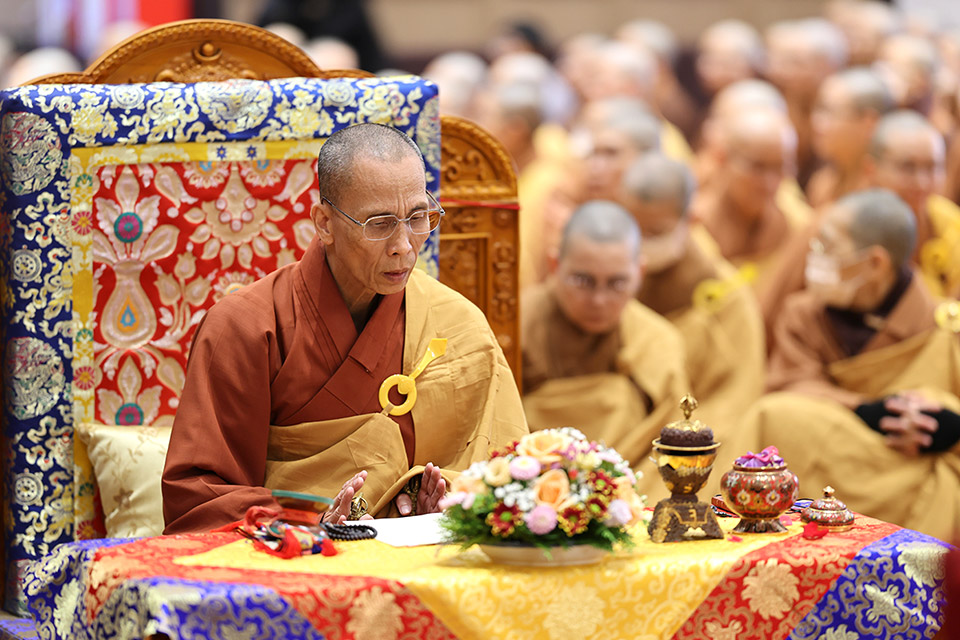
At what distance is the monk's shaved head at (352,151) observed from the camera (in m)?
3.13

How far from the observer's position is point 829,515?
9.64ft

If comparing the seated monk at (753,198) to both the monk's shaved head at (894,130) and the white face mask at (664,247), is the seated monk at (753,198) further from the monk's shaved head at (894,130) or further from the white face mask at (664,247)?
the white face mask at (664,247)

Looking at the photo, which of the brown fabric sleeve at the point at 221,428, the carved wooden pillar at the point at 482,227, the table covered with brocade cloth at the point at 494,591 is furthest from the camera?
the carved wooden pillar at the point at 482,227

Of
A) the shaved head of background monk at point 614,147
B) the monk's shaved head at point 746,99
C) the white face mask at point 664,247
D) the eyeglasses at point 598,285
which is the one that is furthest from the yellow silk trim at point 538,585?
the monk's shaved head at point 746,99

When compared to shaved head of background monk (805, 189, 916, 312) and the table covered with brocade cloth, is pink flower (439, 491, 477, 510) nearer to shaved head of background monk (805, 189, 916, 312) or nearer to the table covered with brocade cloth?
the table covered with brocade cloth

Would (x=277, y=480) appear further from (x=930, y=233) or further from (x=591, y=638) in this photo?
(x=930, y=233)

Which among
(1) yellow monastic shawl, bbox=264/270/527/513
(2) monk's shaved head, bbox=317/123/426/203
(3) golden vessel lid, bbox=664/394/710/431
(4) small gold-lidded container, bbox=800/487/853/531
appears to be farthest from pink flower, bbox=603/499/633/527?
(2) monk's shaved head, bbox=317/123/426/203

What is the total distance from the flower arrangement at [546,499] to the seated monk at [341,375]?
410 mm

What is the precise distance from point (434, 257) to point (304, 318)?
0.89 m

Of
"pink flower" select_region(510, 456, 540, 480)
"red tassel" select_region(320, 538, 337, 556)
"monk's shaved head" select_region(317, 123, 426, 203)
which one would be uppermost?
"monk's shaved head" select_region(317, 123, 426, 203)

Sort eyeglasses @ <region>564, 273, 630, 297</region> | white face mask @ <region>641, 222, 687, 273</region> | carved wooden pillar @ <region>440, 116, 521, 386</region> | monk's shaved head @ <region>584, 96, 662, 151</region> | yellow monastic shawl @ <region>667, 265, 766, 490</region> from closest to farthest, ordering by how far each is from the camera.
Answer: carved wooden pillar @ <region>440, 116, 521, 386</region> < eyeglasses @ <region>564, 273, 630, 297</region> < yellow monastic shawl @ <region>667, 265, 766, 490</region> < white face mask @ <region>641, 222, 687, 273</region> < monk's shaved head @ <region>584, 96, 662, 151</region>

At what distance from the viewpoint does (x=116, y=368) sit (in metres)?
3.83

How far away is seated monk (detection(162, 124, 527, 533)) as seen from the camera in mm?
3100

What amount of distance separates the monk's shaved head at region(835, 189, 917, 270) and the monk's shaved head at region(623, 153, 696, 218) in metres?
0.88
